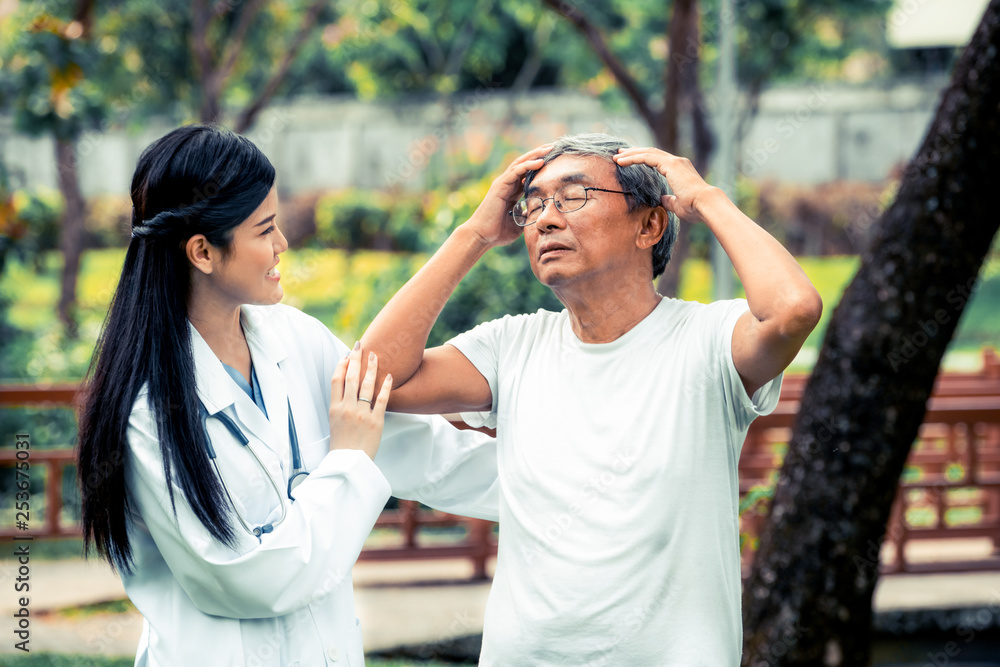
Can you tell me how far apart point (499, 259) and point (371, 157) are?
14.3 m

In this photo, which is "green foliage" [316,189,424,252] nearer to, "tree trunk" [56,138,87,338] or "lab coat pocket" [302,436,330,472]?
"tree trunk" [56,138,87,338]

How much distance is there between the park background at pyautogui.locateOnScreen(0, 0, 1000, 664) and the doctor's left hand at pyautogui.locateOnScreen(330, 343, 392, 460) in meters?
8.44

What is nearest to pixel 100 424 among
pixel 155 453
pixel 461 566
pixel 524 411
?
pixel 155 453

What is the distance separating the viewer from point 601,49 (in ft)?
26.3

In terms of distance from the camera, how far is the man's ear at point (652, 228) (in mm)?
2096

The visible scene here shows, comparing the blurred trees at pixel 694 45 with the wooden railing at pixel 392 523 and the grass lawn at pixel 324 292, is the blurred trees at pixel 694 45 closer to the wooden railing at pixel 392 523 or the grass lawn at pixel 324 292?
the wooden railing at pixel 392 523

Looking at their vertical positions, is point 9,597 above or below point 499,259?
below

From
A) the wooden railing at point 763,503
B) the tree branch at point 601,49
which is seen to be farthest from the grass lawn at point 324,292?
the wooden railing at point 763,503

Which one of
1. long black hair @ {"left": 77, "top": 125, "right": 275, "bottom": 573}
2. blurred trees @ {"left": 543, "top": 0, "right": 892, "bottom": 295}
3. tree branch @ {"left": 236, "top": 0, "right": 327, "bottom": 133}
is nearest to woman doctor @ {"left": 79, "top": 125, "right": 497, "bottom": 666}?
long black hair @ {"left": 77, "top": 125, "right": 275, "bottom": 573}

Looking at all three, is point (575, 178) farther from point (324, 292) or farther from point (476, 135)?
point (476, 135)

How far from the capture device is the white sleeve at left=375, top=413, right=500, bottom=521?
7.43 feet

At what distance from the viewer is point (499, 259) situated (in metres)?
6.30

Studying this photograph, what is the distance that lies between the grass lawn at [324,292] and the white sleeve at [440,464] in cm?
662

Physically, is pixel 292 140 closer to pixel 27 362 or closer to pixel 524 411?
pixel 27 362
